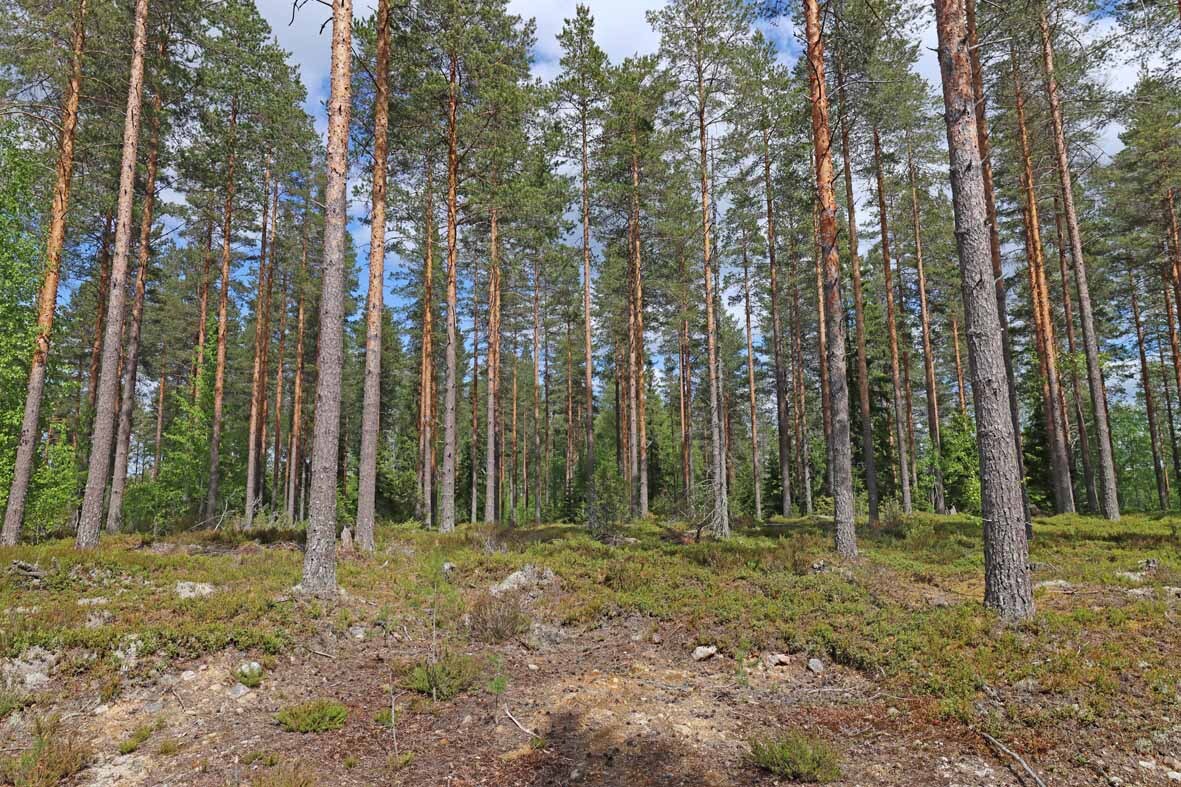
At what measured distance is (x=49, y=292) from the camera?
12.7m

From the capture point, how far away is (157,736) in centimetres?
490

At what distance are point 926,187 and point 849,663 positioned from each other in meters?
20.4

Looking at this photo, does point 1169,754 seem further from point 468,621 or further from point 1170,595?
point 468,621

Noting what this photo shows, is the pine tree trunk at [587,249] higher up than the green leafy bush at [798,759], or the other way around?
the pine tree trunk at [587,249]

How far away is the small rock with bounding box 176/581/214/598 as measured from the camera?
8.30 metres

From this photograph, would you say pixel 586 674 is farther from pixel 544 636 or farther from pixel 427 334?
pixel 427 334

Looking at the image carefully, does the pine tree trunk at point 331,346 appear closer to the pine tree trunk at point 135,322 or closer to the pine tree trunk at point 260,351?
the pine tree trunk at point 135,322

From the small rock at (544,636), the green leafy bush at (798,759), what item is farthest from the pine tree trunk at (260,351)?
the green leafy bush at (798,759)

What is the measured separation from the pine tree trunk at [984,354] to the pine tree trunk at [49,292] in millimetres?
17213

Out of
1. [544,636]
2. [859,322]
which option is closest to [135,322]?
[544,636]

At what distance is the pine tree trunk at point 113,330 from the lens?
10617 millimetres

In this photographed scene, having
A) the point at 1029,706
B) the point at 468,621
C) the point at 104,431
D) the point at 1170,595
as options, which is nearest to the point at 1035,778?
the point at 1029,706

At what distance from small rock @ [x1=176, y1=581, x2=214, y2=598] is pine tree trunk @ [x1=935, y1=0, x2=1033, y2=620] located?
10974mm

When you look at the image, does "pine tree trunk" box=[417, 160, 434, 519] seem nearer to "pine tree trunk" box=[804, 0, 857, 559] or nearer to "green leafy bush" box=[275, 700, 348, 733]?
"pine tree trunk" box=[804, 0, 857, 559]
